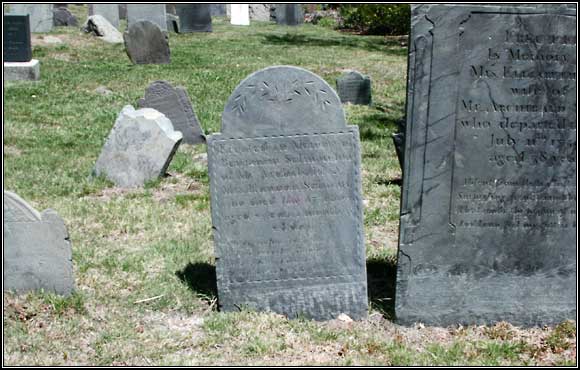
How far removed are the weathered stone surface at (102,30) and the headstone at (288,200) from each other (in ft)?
54.3

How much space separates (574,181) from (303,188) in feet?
5.58

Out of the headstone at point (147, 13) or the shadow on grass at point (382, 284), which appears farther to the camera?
the headstone at point (147, 13)

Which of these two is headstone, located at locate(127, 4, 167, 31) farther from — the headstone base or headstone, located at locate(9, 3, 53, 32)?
the headstone base

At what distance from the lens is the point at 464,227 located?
16.5 feet

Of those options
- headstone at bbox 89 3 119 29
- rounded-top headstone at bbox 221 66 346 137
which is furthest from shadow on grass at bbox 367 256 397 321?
headstone at bbox 89 3 119 29

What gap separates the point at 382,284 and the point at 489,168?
1.34 meters

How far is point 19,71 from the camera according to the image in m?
14.8

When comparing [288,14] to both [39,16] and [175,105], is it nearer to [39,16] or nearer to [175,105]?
[39,16]

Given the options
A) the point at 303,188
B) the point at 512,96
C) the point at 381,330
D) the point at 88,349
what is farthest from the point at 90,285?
the point at 512,96

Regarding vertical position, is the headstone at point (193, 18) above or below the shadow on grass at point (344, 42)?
above

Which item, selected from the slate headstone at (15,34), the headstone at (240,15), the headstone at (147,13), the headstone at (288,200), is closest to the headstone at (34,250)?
the headstone at (288,200)

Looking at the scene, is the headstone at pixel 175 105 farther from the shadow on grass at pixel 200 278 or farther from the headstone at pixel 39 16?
the headstone at pixel 39 16

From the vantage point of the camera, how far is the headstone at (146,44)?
17031 mm

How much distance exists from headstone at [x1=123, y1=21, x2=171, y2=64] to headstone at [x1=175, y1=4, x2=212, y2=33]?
702 cm
